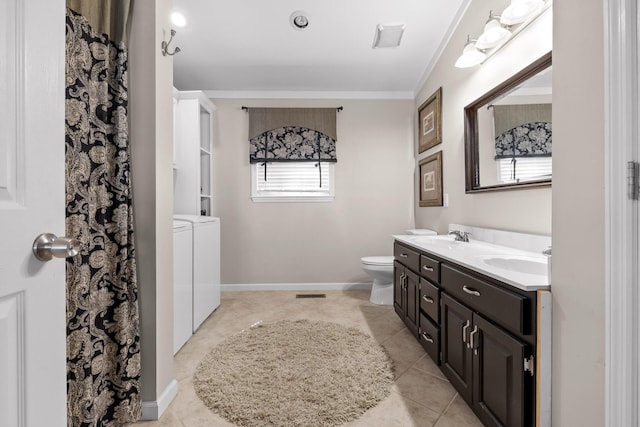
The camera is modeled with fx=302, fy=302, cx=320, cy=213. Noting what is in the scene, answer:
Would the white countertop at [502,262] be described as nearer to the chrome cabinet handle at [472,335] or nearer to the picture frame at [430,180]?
the chrome cabinet handle at [472,335]

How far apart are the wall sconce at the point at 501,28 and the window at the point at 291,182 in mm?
1971

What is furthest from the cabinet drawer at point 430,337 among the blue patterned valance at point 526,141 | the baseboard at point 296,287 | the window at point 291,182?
the window at point 291,182

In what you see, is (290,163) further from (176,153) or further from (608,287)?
(608,287)

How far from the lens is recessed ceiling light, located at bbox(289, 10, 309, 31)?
2.36m

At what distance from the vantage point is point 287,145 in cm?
369

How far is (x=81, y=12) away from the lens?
1132 millimetres

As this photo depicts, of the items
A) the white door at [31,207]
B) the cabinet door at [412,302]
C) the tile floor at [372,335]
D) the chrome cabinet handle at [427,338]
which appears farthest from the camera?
the cabinet door at [412,302]

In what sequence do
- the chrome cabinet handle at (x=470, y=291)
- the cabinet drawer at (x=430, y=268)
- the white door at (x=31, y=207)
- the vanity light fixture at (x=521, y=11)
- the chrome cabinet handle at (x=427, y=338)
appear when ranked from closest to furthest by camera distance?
1. the white door at (x=31, y=207)
2. the chrome cabinet handle at (x=470, y=291)
3. the vanity light fixture at (x=521, y=11)
4. the cabinet drawer at (x=430, y=268)
5. the chrome cabinet handle at (x=427, y=338)

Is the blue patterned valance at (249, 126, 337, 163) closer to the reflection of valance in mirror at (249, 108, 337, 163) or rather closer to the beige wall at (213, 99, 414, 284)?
the reflection of valance in mirror at (249, 108, 337, 163)

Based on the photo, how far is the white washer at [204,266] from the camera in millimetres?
2453

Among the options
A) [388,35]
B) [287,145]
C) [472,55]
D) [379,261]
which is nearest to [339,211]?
[379,261]

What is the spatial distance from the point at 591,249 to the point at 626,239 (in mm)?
120

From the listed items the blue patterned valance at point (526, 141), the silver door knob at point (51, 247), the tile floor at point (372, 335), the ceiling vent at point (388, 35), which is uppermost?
the ceiling vent at point (388, 35)

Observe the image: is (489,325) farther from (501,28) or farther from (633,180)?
(501,28)
